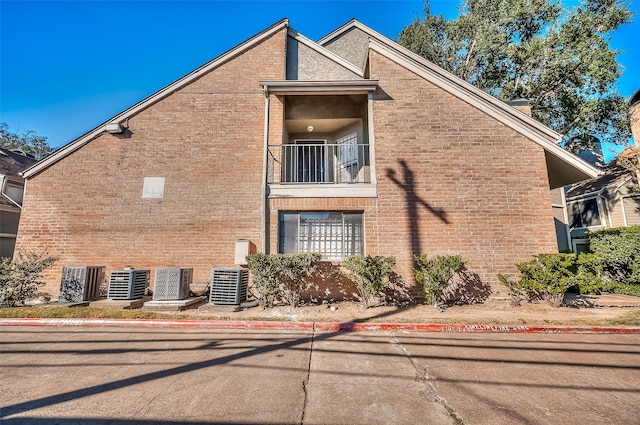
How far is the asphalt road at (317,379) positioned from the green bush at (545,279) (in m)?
1.60

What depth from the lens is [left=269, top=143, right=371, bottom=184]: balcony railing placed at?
8.34 m

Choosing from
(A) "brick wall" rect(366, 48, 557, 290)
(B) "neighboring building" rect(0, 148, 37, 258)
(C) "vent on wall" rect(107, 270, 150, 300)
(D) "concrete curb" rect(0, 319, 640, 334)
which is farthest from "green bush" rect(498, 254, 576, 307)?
(B) "neighboring building" rect(0, 148, 37, 258)

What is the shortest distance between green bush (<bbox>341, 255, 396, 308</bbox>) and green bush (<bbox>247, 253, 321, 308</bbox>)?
951mm

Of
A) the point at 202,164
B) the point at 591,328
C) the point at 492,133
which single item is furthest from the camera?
the point at 202,164

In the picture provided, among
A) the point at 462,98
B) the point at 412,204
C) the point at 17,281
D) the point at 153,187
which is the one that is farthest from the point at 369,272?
the point at 17,281

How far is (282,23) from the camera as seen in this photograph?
9805 mm

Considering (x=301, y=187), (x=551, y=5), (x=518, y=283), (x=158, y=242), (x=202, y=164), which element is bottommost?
(x=518, y=283)

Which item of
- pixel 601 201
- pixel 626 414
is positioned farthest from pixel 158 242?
pixel 601 201

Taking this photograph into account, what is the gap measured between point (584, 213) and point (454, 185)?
13.5 metres

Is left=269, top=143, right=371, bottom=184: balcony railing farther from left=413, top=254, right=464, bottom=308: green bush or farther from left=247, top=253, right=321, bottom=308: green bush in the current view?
left=413, top=254, right=464, bottom=308: green bush

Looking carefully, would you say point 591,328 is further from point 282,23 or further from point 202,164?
point 282,23

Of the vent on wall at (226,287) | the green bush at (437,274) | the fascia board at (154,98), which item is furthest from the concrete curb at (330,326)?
the fascia board at (154,98)

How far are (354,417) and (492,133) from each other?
8096 mm

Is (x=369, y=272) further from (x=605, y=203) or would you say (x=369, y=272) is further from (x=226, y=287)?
(x=605, y=203)
